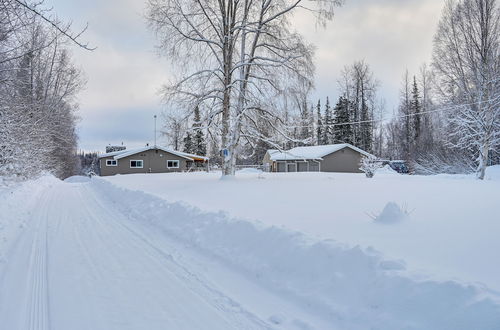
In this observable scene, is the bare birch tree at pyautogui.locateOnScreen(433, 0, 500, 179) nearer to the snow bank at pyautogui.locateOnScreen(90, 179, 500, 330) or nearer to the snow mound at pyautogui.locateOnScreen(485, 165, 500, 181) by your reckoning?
the snow mound at pyautogui.locateOnScreen(485, 165, 500, 181)

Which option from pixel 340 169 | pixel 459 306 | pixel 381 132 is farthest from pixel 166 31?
pixel 381 132

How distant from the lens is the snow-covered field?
2713mm

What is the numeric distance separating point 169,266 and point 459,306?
3482mm

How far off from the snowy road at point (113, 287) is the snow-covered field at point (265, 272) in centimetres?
2

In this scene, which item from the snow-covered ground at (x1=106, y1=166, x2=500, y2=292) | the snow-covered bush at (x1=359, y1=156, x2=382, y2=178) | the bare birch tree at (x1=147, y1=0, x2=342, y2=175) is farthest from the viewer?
the snow-covered bush at (x1=359, y1=156, x2=382, y2=178)

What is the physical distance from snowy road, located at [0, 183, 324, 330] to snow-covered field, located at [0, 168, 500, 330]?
18 mm

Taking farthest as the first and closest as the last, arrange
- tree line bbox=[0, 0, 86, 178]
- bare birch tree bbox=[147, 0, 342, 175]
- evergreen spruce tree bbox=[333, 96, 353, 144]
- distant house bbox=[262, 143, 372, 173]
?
1. evergreen spruce tree bbox=[333, 96, 353, 144]
2. distant house bbox=[262, 143, 372, 173]
3. bare birch tree bbox=[147, 0, 342, 175]
4. tree line bbox=[0, 0, 86, 178]

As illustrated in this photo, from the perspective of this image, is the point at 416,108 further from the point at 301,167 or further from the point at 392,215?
the point at 392,215

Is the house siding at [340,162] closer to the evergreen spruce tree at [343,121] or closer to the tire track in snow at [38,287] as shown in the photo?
the evergreen spruce tree at [343,121]

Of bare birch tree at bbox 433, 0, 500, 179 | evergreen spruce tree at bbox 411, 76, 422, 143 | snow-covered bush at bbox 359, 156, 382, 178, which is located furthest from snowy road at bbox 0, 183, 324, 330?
evergreen spruce tree at bbox 411, 76, 422, 143

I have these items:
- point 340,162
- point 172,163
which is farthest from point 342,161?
point 172,163

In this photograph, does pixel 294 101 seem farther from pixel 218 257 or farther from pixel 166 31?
pixel 218 257

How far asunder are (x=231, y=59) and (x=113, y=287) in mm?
13994

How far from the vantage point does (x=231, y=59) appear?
50.7 feet
